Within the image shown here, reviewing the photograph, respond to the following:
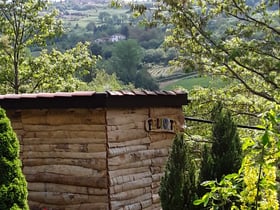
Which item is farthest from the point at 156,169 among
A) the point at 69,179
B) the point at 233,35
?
the point at 233,35

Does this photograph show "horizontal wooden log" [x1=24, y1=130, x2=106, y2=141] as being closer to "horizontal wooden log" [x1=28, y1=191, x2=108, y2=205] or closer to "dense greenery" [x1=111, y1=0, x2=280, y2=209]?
"horizontal wooden log" [x1=28, y1=191, x2=108, y2=205]

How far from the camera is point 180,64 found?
10570 millimetres

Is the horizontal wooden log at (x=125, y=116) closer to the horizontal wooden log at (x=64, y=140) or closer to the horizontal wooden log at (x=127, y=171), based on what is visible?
the horizontal wooden log at (x=64, y=140)

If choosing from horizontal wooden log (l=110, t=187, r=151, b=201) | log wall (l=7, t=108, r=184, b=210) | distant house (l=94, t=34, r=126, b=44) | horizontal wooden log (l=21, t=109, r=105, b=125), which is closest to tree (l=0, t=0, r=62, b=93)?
horizontal wooden log (l=21, t=109, r=105, b=125)

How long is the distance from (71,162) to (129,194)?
0.66 meters

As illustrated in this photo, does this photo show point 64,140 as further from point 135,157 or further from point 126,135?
point 135,157

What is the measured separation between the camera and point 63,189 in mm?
4570

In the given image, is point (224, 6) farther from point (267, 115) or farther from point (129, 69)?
point (129, 69)

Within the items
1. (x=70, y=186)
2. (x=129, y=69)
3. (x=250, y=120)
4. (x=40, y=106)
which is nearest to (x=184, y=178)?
(x=70, y=186)

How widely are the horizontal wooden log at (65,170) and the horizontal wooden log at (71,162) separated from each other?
0.03 meters

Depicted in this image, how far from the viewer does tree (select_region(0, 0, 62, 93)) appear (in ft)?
42.1

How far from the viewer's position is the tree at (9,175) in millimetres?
3084

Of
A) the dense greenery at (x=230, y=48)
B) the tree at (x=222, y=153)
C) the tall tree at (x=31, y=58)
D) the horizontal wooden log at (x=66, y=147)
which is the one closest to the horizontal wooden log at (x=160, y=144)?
the horizontal wooden log at (x=66, y=147)

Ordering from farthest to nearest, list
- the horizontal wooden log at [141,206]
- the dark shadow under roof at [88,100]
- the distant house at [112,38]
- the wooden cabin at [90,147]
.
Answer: the distant house at [112,38] → the horizontal wooden log at [141,206] → the wooden cabin at [90,147] → the dark shadow under roof at [88,100]
